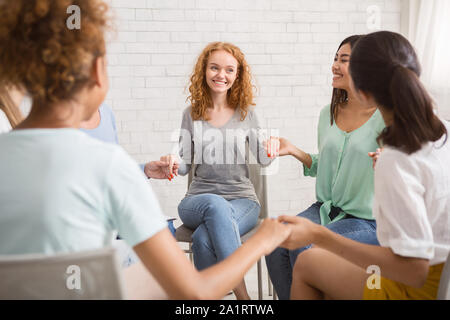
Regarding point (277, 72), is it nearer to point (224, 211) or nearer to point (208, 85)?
point (208, 85)

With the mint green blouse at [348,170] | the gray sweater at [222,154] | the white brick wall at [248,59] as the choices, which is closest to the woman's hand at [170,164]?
the gray sweater at [222,154]

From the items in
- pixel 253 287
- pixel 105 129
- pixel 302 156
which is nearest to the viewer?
pixel 105 129

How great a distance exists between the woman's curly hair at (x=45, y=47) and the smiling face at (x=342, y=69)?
1388mm

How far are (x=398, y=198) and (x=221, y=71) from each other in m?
1.55

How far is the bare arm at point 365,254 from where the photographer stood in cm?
104

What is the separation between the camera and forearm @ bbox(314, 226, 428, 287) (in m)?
1.04

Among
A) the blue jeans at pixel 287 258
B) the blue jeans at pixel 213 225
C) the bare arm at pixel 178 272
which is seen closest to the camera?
the bare arm at pixel 178 272

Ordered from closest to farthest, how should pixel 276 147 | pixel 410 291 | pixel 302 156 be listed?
1. pixel 410 291
2. pixel 276 147
3. pixel 302 156

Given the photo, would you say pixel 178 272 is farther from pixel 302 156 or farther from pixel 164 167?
pixel 302 156

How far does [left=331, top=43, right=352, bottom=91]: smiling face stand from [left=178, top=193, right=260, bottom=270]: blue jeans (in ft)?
2.49

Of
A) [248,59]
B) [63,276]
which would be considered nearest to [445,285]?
[63,276]

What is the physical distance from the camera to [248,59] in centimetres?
351

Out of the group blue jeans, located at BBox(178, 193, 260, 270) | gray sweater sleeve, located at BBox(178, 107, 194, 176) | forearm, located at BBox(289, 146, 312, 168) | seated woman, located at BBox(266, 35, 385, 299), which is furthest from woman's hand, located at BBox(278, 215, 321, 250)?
gray sweater sleeve, located at BBox(178, 107, 194, 176)

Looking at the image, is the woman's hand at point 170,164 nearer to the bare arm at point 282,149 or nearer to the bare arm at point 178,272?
the bare arm at point 282,149
